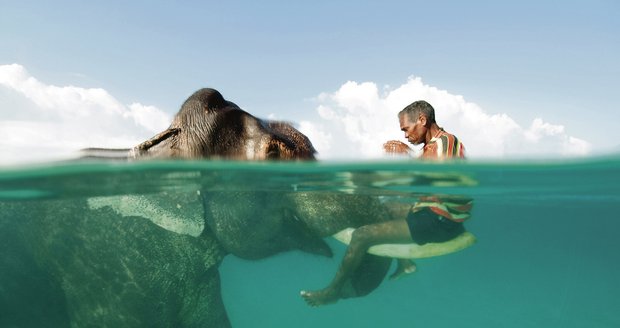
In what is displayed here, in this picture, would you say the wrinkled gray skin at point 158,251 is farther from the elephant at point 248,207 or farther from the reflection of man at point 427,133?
the reflection of man at point 427,133

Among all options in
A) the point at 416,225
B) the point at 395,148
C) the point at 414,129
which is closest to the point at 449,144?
the point at 414,129

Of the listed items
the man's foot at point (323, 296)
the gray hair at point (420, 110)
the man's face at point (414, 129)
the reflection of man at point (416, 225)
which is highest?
the gray hair at point (420, 110)

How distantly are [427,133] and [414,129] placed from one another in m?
0.19

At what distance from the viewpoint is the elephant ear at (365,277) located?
6.19 m

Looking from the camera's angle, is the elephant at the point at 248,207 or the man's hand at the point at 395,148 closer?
the elephant at the point at 248,207

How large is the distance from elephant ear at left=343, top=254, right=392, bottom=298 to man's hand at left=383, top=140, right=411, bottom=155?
80.3 inches

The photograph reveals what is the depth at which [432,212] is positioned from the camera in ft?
21.4

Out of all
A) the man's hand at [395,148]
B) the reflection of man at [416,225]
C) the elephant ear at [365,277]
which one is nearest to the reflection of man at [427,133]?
the reflection of man at [416,225]

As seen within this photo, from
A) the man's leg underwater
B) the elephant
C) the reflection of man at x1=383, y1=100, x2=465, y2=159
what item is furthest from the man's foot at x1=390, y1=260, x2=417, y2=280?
the reflection of man at x1=383, y1=100, x2=465, y2=159

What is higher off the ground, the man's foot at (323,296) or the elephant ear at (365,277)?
the elephant ear at (365,277)

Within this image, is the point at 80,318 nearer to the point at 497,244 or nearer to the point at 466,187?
the point at 466,187

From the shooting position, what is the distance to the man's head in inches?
223

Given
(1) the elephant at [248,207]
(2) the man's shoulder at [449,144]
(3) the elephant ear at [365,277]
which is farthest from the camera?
(3) the elephant ear at [365,277]

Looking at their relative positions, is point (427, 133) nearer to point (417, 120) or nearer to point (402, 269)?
point (417, 120)
